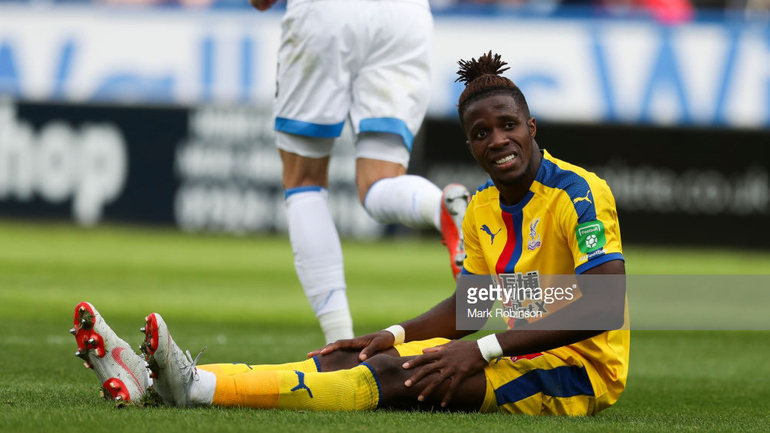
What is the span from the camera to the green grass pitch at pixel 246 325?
2812 mm

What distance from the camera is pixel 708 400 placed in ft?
12.3

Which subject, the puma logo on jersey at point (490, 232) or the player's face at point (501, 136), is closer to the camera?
the player's face at point (501, 136)

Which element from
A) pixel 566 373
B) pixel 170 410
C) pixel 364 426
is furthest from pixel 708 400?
pixel 170 410

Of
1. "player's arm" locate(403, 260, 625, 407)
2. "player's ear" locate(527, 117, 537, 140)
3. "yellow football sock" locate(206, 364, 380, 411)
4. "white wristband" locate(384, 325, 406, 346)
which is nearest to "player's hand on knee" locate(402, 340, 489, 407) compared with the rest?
"player's arm" locate(403, 260, 625, 407)

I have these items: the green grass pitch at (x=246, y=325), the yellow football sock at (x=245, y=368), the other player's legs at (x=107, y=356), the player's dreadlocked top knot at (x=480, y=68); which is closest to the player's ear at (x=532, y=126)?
the player's dreadlocked top knot at (x=480, y=68)

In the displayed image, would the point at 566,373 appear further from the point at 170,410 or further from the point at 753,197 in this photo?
the point at 753,197

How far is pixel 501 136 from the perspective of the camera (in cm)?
304

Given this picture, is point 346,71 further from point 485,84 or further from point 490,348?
point 490,348

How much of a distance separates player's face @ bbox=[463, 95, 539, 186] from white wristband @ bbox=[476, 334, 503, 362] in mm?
467

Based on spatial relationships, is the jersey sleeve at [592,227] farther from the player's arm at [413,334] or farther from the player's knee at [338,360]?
the player's knee at [338,360]

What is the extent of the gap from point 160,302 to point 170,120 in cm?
690

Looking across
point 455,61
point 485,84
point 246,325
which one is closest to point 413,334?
point 485,84

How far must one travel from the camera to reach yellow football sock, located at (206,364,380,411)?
2.92 meters

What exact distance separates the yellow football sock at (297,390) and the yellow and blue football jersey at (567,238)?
577mm
